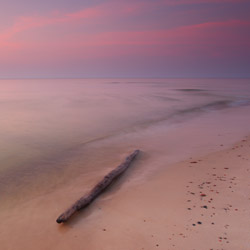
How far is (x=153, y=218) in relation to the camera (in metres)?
5.03

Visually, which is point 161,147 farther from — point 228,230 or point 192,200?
point 228,230

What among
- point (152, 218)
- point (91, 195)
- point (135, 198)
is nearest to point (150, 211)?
point (152, 218)

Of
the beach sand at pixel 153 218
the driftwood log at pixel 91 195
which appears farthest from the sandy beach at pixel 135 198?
the driftwood log at pixel 91 195

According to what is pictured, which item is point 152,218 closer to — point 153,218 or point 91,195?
point 153,218

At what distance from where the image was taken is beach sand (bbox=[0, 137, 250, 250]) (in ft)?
14.3

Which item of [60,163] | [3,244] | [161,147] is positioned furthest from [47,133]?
[3,244]

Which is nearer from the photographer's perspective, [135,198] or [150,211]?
[150,211]

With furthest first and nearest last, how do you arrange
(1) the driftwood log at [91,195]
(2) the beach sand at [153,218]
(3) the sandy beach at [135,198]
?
(1) the driftwood log at [91,195]
(3) the sandy beach at [135,198]
(2) the beach sand at [153,218]

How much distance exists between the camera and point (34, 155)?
10.5 m

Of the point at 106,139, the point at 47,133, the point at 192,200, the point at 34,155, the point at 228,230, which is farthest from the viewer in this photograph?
the point at 47,133

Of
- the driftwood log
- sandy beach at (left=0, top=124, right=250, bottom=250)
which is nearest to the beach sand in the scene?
Answer: sandy beach at (left=0, top=124, right=250, bottom=250)

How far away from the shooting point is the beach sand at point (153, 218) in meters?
4.35

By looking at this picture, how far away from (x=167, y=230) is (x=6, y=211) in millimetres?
4011

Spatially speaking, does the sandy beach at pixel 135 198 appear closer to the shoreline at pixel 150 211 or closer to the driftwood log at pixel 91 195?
the shoreline at pixel 150 211
